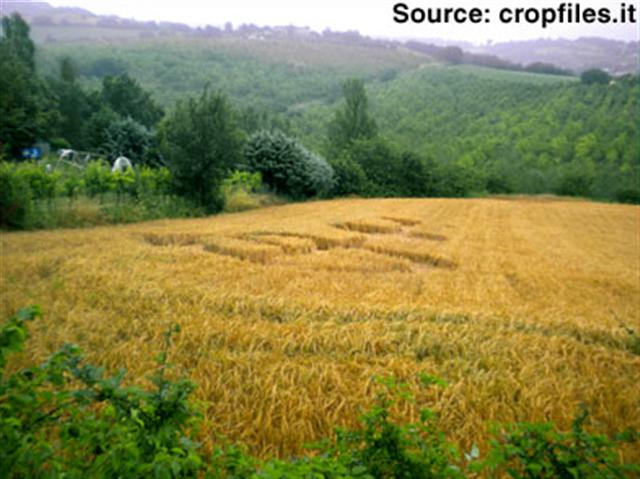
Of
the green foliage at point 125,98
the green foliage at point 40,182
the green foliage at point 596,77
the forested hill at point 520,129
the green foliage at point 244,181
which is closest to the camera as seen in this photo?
the green foliage at point 40,182

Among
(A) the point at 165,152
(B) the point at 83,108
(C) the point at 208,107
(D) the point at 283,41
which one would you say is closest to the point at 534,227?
(C) the point at 208,107

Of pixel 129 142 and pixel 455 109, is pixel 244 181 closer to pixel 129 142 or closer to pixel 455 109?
pixel 129 142

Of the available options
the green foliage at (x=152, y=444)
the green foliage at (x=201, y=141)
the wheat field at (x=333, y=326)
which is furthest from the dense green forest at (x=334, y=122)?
the green foliage at (x=152, y=444)

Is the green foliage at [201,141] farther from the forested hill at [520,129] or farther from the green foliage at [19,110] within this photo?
the forested hill at [520,129]

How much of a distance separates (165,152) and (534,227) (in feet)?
57.4

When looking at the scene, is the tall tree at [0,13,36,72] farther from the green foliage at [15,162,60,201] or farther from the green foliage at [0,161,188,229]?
the green foliage at [15,162,60,201]

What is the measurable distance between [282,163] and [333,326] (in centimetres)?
2429

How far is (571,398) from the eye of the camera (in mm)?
3746

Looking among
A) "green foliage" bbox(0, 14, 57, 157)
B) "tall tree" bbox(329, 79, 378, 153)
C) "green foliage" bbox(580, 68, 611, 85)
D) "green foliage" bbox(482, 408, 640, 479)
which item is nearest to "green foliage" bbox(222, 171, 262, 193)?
"green foliage" bbox(0, 14, 57, 157)

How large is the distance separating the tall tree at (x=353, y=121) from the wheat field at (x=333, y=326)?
44358 millimetres

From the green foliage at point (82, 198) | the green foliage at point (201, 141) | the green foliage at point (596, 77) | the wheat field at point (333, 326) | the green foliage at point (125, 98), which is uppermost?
Result: the green foliage at point (596, 77)

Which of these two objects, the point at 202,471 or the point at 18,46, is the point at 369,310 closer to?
the point at 202,471

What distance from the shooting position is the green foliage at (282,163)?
27.7 meters

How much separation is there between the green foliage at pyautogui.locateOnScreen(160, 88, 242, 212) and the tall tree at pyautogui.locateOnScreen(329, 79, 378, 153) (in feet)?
112
